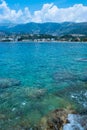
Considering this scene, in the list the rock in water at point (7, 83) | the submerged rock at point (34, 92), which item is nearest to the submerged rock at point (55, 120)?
the submerged rock at point (34, 92)

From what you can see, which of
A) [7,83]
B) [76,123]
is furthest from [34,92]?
[76,123]

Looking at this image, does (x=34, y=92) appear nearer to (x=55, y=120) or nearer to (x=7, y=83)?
(x=7, y=83)

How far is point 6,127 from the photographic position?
1842cm

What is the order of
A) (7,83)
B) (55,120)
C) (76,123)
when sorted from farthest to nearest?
(7,83), (55,120), (76,123)

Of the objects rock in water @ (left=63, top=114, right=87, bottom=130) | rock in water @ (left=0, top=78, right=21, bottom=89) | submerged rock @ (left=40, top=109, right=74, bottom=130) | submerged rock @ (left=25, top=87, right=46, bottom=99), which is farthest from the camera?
rock in water @ (left=0, top=78, right=21, bottom=89)

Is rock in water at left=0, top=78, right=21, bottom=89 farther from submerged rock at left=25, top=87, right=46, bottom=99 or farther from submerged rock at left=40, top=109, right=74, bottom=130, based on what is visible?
submerged rock at left=40, top=109, right=74, bottom=130

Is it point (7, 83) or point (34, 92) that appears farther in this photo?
point (7, 83)

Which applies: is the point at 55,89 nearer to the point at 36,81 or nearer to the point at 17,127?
the point at 36,81

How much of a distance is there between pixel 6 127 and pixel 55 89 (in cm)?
1242

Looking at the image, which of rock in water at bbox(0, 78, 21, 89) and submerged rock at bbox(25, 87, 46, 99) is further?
rock in water at bbox(0, 78, 21, 89)

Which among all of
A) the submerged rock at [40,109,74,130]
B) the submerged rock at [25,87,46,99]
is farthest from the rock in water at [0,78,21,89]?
the submerged rock at [40,109,74,130]

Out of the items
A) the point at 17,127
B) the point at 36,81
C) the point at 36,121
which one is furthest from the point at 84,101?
the point at 36,81

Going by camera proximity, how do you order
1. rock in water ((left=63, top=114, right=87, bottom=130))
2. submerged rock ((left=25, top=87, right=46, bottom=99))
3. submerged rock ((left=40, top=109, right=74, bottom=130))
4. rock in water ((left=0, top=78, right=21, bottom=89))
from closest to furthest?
rock in water ((left=63, top=114, right=87, bottom=130)), submerged rock ((left=40, top=109, right=74, bottom=130)), submerged rock ((left=25, top=87, right=46, bottom=99)), rock in water ((left=0, top=78, right=21, bottom=89))

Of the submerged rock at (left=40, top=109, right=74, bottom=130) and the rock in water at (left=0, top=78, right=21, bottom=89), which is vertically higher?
the submerged rock at (left=40, top=109, right=74, bottom=130)
